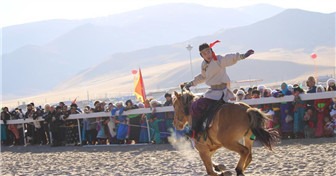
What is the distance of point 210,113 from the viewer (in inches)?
317

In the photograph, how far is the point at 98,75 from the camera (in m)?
200

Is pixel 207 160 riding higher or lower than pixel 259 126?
lower

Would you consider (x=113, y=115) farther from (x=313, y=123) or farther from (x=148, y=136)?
(x=313, y=123)

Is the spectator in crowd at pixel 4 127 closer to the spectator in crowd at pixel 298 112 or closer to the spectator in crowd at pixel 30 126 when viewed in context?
the spectator in crowd at pixel 30 126

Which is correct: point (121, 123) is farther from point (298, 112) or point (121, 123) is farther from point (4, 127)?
point (4, 127)

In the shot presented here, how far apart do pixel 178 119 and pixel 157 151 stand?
15.7 feet

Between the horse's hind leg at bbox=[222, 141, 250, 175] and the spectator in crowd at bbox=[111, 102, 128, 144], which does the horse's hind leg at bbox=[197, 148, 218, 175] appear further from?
the spectator in crowd at bbox=[111, 102, 128, 144]

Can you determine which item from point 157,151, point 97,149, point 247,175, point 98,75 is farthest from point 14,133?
point 98,75

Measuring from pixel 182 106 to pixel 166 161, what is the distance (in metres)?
2.92

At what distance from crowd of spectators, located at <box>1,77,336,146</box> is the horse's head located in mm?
1963

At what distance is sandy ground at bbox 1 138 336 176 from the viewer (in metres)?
9.29

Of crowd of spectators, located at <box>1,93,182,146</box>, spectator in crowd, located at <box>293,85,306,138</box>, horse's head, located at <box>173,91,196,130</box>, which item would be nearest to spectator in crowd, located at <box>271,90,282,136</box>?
spectator in crowd, located at <box>293,85,306,138</box>

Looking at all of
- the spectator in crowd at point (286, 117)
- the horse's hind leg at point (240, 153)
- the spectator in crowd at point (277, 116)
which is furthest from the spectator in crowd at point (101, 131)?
the horse's hind leg at point (240, 153)

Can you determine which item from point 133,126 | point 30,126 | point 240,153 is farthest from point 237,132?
point 30,126
